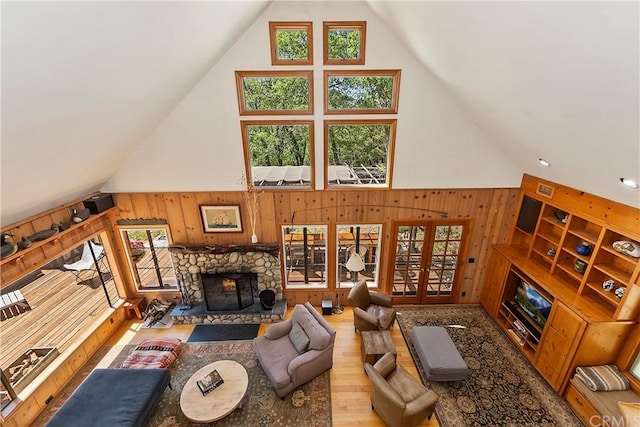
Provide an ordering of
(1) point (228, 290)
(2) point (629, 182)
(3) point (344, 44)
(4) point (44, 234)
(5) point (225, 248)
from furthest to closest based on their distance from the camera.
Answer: (1) point (228, 290) < (5) point (225, 248) < (3) point (344, 44) < (4) point (44, 234) < (2) point (629, 182)

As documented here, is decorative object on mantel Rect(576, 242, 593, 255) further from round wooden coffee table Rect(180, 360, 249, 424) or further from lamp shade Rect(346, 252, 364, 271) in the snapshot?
round wooden coffee table Rect(180, 360, 249, 424)

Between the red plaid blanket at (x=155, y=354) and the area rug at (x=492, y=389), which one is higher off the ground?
the red plaid blanket at (x=155, y=354)

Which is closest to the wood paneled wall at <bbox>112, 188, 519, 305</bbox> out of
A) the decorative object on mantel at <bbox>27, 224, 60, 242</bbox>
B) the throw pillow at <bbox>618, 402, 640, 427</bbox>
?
the decorative object on mantel at <bbox>27, 224, 60, 242</bbox>

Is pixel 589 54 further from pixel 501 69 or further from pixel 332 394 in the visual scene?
pixel 332 394

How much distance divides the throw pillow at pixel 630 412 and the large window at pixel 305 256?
4371mm

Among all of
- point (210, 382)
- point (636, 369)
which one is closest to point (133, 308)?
point (210, 382)

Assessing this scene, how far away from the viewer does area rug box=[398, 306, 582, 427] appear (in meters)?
3.85

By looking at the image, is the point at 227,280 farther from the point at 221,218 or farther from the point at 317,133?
the point at 317,133

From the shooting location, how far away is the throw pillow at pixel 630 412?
3.14 m

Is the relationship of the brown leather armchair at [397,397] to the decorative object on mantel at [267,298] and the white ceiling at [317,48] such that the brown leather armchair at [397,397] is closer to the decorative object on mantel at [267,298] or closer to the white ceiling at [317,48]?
the decorative object on mantel at [267,298]

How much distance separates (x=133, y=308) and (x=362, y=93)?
6.01m

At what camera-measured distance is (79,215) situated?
465 centimetres

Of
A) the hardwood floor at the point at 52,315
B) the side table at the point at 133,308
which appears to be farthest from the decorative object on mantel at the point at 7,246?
the side table at the point at 133,308

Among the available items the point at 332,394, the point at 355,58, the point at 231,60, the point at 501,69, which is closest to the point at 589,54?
the point at 501,69
